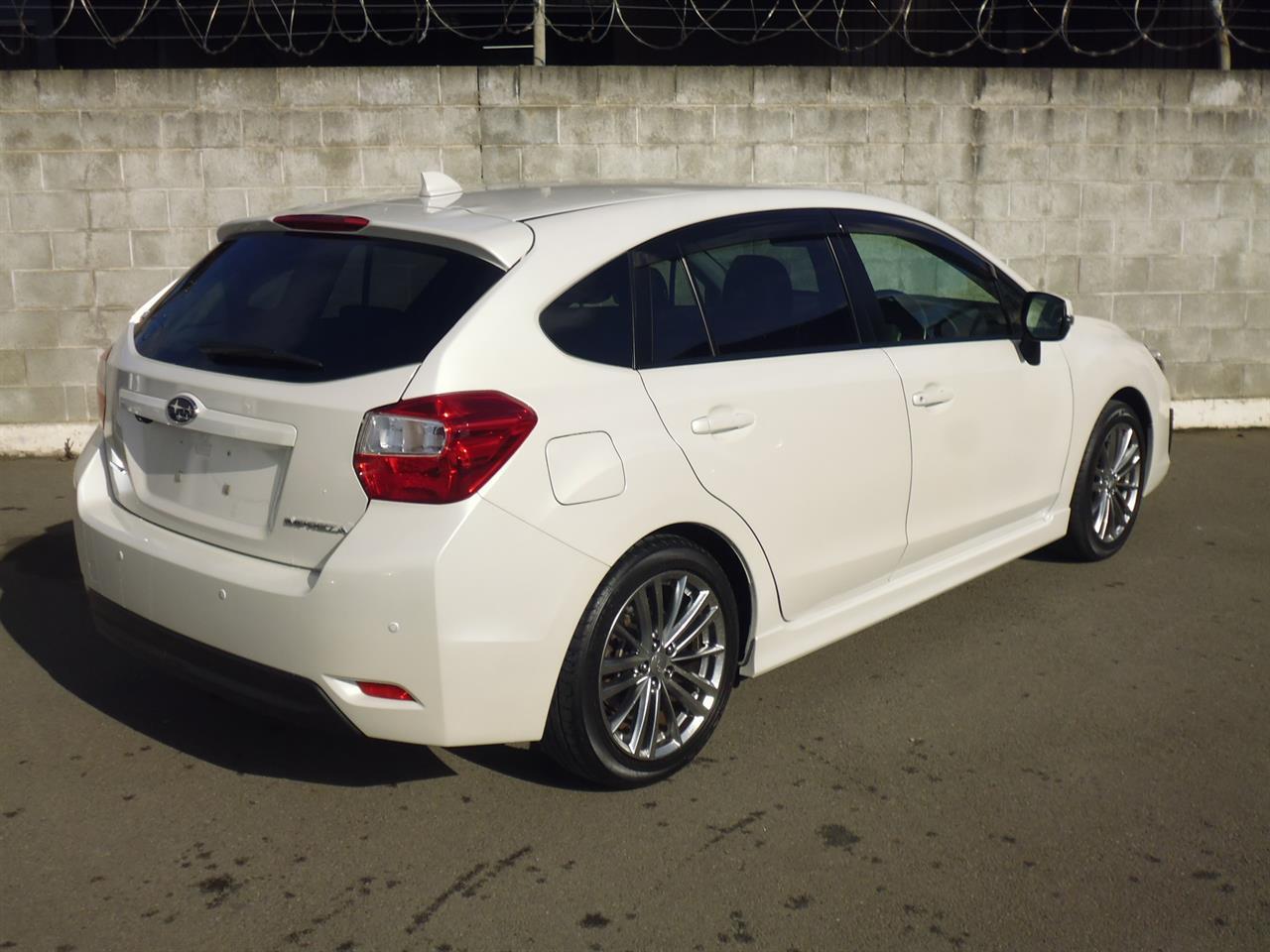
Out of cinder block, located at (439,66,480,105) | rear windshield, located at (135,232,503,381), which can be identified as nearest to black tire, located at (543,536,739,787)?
rear windshield, located at (135,232,503,381)

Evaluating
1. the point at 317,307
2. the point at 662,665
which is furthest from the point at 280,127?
the point at 662,665

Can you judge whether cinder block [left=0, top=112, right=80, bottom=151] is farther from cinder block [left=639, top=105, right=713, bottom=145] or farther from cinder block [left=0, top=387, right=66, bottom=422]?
cinder block [left=639, top=105, right=713, bottom=145]

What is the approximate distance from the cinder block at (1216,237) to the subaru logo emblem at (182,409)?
23.3 ft

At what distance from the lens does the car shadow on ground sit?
157 inches

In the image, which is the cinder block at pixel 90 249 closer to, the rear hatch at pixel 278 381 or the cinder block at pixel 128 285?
the cinder block at pixel 128 285

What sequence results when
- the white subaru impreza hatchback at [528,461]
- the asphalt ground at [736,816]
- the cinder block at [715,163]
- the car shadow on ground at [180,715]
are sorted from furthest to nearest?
1. the cinder block at [715,163]
2. the car shadow on ground at [180,715]
3. the white subaru impreza hatchback at [528,461]
4. the asphalt ground at [736,816]

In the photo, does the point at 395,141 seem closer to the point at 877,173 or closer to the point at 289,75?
the point at 289,75

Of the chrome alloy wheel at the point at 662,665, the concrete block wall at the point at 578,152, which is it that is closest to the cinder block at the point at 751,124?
the concrete block wall at the point at 578,152

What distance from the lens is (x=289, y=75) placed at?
7.87 metres

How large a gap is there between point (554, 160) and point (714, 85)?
1063 millimetres

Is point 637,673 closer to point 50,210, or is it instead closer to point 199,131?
point 199,131

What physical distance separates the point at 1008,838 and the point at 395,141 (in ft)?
19.1

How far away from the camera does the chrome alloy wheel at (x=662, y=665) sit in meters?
3.71

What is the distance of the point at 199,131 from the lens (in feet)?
26.0
